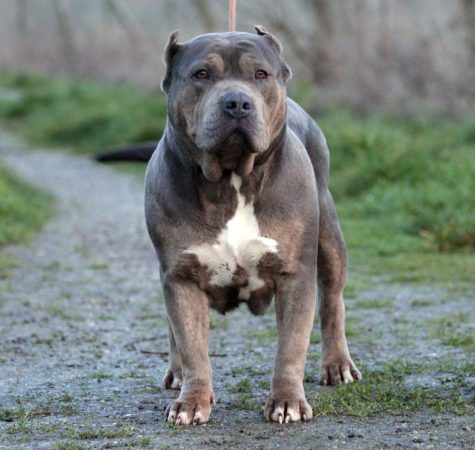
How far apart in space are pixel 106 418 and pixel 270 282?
87 cm

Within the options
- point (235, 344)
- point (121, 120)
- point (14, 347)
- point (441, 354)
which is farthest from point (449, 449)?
point (121, 120)

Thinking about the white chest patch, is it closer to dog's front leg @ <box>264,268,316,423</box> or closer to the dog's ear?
dog's front leg @ <box>264,268,316,423</box>

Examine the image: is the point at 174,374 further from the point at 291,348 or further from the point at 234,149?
the point at 234,149

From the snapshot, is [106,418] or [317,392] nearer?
[106,418]

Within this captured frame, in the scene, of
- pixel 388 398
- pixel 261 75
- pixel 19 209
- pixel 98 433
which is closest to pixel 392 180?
pixel 19 209

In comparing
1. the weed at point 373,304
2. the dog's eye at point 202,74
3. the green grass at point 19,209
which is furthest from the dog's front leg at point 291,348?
the green grass at point 19,209

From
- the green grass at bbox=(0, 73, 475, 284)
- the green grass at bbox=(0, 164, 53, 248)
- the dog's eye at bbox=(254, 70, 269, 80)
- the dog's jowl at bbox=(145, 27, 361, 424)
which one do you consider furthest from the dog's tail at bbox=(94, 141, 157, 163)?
the green grass at bbox=(0, 164, 53, 248)

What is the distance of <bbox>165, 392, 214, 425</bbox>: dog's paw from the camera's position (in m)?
4.30

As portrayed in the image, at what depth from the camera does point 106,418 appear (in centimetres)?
445

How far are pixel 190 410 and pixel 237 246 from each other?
68 cm

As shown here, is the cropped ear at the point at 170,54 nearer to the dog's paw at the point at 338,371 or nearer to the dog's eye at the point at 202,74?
the dog's eye at the point at 202,74

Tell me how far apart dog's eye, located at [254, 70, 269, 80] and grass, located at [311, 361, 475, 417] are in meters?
1.36

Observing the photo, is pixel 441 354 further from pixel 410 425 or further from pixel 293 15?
pixel 293 15

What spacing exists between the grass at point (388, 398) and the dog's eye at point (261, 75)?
4.45 feet
